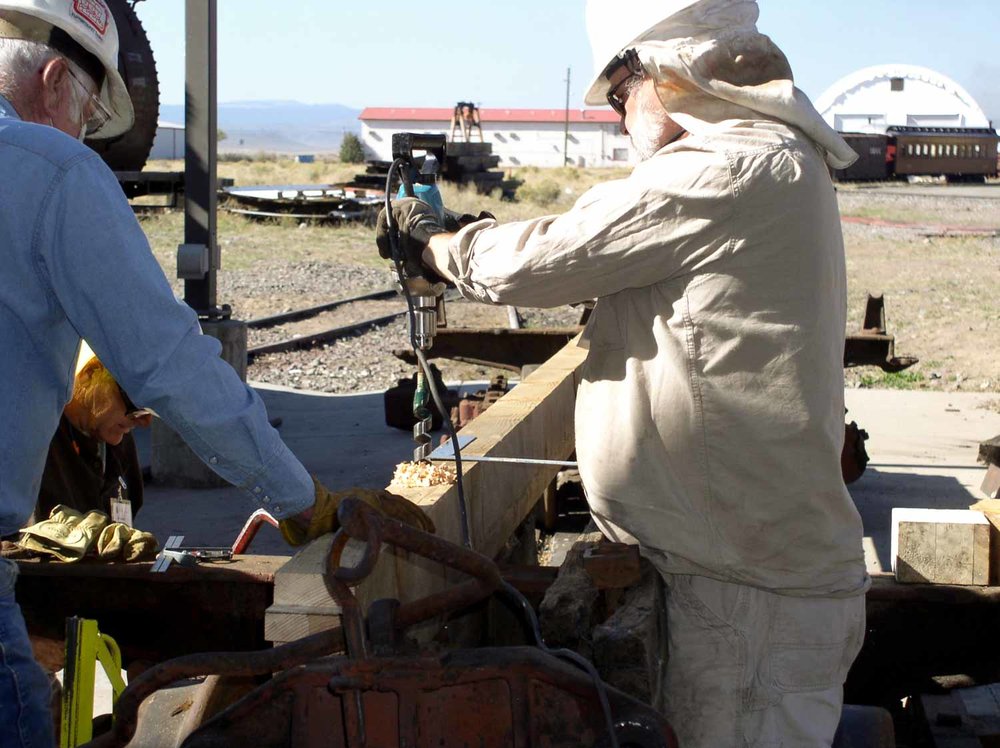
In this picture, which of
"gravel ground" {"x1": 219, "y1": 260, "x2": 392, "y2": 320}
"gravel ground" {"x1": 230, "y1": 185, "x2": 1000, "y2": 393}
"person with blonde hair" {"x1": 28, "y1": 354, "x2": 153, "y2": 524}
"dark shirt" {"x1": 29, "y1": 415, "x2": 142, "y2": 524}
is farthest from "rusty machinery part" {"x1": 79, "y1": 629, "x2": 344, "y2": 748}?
"gravel ground" {"x1": 219, "y1": 260, "x2": 392, "y2": 320}

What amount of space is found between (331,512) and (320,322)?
13458 millimetres

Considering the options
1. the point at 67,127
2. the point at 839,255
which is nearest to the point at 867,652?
the point at 839,255

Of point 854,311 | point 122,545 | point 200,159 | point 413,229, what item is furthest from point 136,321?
point 854,311

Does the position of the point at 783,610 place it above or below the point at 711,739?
above

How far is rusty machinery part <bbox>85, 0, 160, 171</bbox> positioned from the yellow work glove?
6.63m

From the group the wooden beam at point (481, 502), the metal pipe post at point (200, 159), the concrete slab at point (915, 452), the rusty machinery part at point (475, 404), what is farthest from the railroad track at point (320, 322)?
the wooden beam at point (481, 502)

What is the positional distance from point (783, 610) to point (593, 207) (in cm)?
94

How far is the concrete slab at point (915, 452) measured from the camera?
24.7 feet

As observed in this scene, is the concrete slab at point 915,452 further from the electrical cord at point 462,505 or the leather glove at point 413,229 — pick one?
the leather glove at point 413,229

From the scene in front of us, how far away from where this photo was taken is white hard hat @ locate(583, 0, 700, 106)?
8.30 feet

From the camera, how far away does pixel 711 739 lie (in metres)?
2.58

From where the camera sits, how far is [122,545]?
3.38 meters

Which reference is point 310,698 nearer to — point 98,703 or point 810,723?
point 810,723

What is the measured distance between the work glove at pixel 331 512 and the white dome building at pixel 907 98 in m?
95.1
